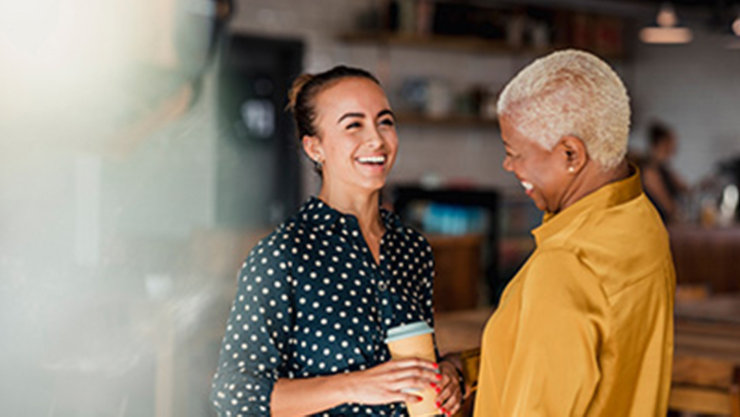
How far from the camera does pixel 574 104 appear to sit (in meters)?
1.24

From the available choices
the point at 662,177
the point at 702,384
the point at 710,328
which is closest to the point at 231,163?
the point at 662,177

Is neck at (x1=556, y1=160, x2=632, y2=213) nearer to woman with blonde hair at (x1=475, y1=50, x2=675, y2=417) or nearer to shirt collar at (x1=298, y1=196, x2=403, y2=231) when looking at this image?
woman with blonde hair at (x1=475, y1=50, x2=675, y2=417)

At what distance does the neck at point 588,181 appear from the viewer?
1.29 m

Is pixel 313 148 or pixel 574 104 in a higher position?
pixel 574 104

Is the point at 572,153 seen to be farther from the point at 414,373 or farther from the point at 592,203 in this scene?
the point at 414,373

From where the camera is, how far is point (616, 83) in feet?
4.15

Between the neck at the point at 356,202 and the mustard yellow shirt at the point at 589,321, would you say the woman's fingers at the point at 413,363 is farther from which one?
the neck at the point at 356,202

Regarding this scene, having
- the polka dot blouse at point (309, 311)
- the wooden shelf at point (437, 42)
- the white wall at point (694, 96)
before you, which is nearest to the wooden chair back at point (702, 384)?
the polka dot blouse at point (309, 311)

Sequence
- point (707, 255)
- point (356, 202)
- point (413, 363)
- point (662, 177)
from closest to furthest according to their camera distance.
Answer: point (413, 363) → point (356, 202) → point (662, 177) → point (707, 255)

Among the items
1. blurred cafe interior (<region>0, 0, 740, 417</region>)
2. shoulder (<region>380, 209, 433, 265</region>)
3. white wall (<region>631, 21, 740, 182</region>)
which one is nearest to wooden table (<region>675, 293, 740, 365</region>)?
blurred cafe interior (<region>0, 0, 740, 417</region>)

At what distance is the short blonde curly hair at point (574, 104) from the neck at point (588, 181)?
1 centimetres

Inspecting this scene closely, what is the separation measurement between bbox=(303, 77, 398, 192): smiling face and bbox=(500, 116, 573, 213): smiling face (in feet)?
0.67

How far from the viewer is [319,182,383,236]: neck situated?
1480 millimetres

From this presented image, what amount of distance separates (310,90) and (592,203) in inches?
19.6
